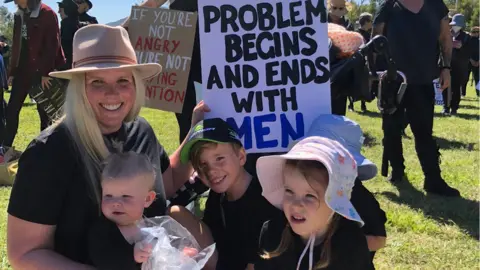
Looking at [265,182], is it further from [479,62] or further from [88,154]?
[479,62]

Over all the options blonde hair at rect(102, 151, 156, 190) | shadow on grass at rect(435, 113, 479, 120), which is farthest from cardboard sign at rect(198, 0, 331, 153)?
shadow on grass at rect(435, 113, 479, 120)

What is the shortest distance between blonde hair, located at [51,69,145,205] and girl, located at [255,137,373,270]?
67cm

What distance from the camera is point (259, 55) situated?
99.2 inches

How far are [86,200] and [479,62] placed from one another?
13.4 metres

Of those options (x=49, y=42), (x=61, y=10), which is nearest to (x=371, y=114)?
(x=61, y=10)

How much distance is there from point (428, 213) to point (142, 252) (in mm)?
3357

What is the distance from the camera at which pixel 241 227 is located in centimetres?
237

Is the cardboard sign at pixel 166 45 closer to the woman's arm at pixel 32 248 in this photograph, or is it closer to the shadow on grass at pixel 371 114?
the woman's arm at pixel 32 248

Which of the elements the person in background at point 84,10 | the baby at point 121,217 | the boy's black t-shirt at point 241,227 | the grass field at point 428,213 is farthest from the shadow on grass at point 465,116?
the baby at point 121,217

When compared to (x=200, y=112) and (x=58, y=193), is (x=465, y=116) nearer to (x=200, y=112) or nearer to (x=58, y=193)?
(x=200, y=112)

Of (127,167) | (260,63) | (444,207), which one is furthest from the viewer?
(444,207)

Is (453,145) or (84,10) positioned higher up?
(84,10)

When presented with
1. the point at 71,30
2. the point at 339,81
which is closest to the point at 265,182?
the point at 339,81

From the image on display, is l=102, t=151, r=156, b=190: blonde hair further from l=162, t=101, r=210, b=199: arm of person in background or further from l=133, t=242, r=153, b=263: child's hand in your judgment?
l=162, t=101, r=210, b=199: arm of person in background
